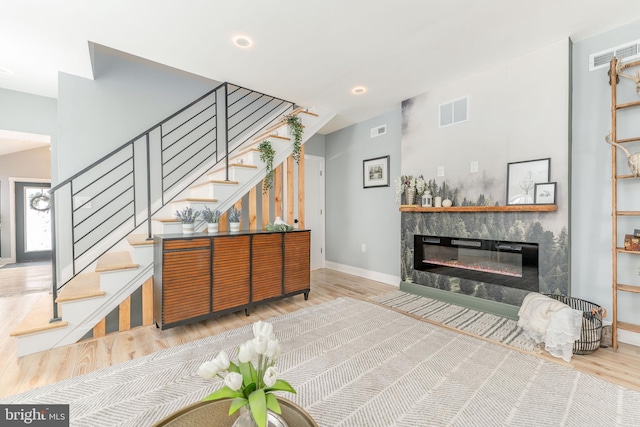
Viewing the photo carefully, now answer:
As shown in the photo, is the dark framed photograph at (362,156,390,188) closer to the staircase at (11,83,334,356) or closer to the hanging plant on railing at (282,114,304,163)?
the staircase at (11,83,334,356)

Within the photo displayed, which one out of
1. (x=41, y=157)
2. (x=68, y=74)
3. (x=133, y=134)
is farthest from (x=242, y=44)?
(x=41, y=157)

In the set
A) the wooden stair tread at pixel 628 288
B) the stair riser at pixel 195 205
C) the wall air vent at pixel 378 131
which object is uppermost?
the wall air vent at pixel 378 131

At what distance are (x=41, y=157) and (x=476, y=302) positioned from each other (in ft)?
30.7

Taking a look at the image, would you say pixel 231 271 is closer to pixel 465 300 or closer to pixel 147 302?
pixel 147 302

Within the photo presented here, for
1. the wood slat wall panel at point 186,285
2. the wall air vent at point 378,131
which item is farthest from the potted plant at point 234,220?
the wall air vent at point 378,131

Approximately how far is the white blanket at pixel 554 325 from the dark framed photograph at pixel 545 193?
94 centimetres

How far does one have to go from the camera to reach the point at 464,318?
9.78 ft

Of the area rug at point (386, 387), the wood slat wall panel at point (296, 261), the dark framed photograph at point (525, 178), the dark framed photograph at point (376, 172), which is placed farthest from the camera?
the dark framed photograph at point (376, 172)

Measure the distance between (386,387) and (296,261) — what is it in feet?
6.36

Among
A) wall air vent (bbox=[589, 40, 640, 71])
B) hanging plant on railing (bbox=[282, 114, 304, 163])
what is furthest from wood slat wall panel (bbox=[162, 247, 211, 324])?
wall air vent (bbox=[589, 40, 640, 71])

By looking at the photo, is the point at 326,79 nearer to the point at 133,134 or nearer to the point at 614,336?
the point at 133,134

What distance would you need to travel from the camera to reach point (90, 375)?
1946 mm

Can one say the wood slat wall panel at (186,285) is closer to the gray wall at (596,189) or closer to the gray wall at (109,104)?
the gray wall at (109,104)

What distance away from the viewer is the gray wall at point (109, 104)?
323 centimetres
